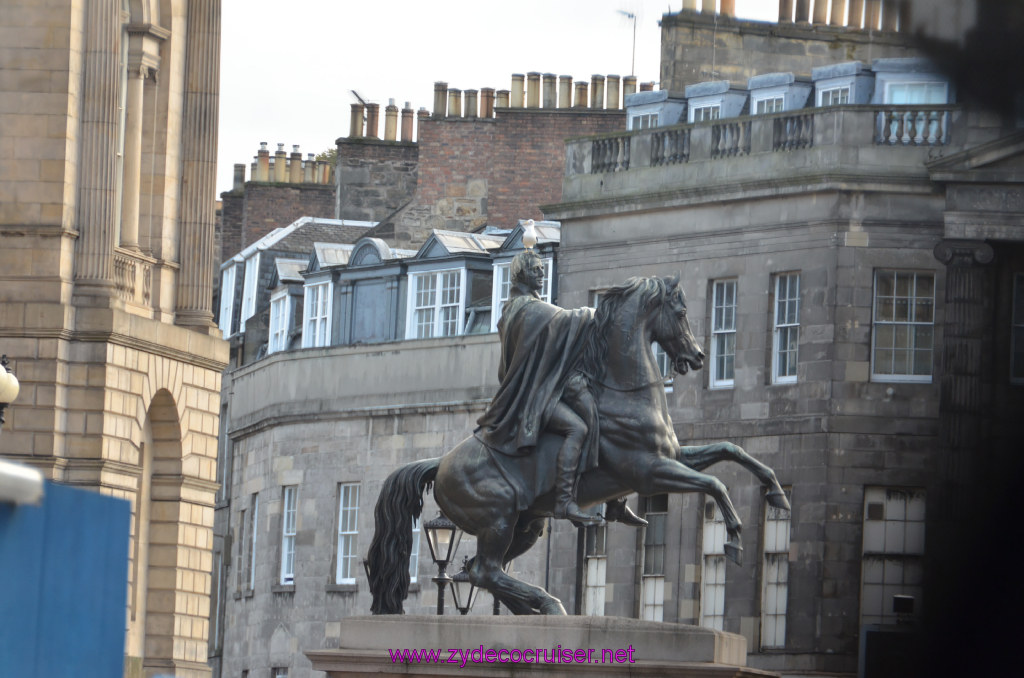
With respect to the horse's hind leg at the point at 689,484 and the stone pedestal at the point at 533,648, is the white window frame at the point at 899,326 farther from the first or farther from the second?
the stone pedestal at the point at 533,648

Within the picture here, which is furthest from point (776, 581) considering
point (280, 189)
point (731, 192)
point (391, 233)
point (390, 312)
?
point (280, 189)

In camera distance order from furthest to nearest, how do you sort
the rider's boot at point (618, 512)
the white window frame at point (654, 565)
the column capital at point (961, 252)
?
the white window frame at point (654, 565)
the column capital at point (961, 252)
the rider's boot at point (618, 512)

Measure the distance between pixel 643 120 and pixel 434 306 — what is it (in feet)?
20.6

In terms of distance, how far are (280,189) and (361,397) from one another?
16589mm

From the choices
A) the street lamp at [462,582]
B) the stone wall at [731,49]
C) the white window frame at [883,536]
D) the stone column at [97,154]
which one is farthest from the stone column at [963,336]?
the stone column at [97,154]

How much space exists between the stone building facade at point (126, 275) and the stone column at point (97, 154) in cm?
2

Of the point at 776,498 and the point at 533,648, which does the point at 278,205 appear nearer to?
the point at 776,498

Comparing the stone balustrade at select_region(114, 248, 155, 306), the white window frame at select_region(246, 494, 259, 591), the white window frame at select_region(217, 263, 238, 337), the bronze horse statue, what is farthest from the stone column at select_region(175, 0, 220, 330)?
the white window frame at select_region(217, 263, 238, 337)

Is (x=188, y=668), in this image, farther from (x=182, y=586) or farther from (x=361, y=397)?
(x=361, y=397)

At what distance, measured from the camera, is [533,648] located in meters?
16.5

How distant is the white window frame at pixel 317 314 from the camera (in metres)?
49.8

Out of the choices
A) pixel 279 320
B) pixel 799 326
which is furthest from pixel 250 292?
pixel 799 326

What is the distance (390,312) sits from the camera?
48.3 meters

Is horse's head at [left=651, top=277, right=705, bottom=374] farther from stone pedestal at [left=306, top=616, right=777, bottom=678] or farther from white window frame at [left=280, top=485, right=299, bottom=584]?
white window frame at [left=280, top=485, right=299, bottom=584]
